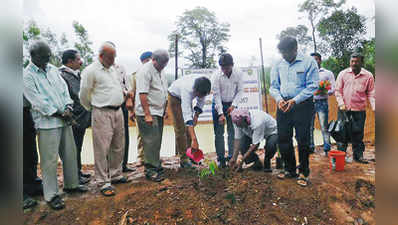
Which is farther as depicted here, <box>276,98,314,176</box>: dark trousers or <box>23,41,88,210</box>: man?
<box>276,98,314,176</box>: dark trousers

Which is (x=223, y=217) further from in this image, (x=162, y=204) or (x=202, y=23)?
(x=202, y=23)

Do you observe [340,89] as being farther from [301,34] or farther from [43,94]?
[43,94]

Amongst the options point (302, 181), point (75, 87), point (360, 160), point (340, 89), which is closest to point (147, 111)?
point (75, 87)

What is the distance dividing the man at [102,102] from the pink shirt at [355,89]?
3.34 m

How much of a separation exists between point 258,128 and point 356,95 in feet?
5.80

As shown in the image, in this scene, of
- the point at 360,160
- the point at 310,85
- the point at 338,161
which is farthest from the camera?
the point at 360,160

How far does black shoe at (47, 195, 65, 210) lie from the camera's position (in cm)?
220

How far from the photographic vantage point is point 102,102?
2.49 metres

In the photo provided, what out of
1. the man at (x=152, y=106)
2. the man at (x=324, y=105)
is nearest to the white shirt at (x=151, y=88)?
the man at (x=152, y=106)

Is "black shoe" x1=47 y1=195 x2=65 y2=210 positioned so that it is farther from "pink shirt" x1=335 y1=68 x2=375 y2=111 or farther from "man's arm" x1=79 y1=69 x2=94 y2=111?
"pink shirt" x1=335 y1=68 x2=375 y2=111

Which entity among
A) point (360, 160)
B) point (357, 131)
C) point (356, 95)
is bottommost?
point (360, 160)

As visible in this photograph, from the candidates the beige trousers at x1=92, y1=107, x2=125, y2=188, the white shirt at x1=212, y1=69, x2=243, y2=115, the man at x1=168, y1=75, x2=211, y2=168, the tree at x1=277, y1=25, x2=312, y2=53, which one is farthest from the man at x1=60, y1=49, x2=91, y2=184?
the tree at x1=277, y1=25, x2=312, y2=53

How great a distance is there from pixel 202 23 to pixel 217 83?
1.22 m

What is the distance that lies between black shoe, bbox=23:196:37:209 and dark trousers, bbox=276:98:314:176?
2.90 m
